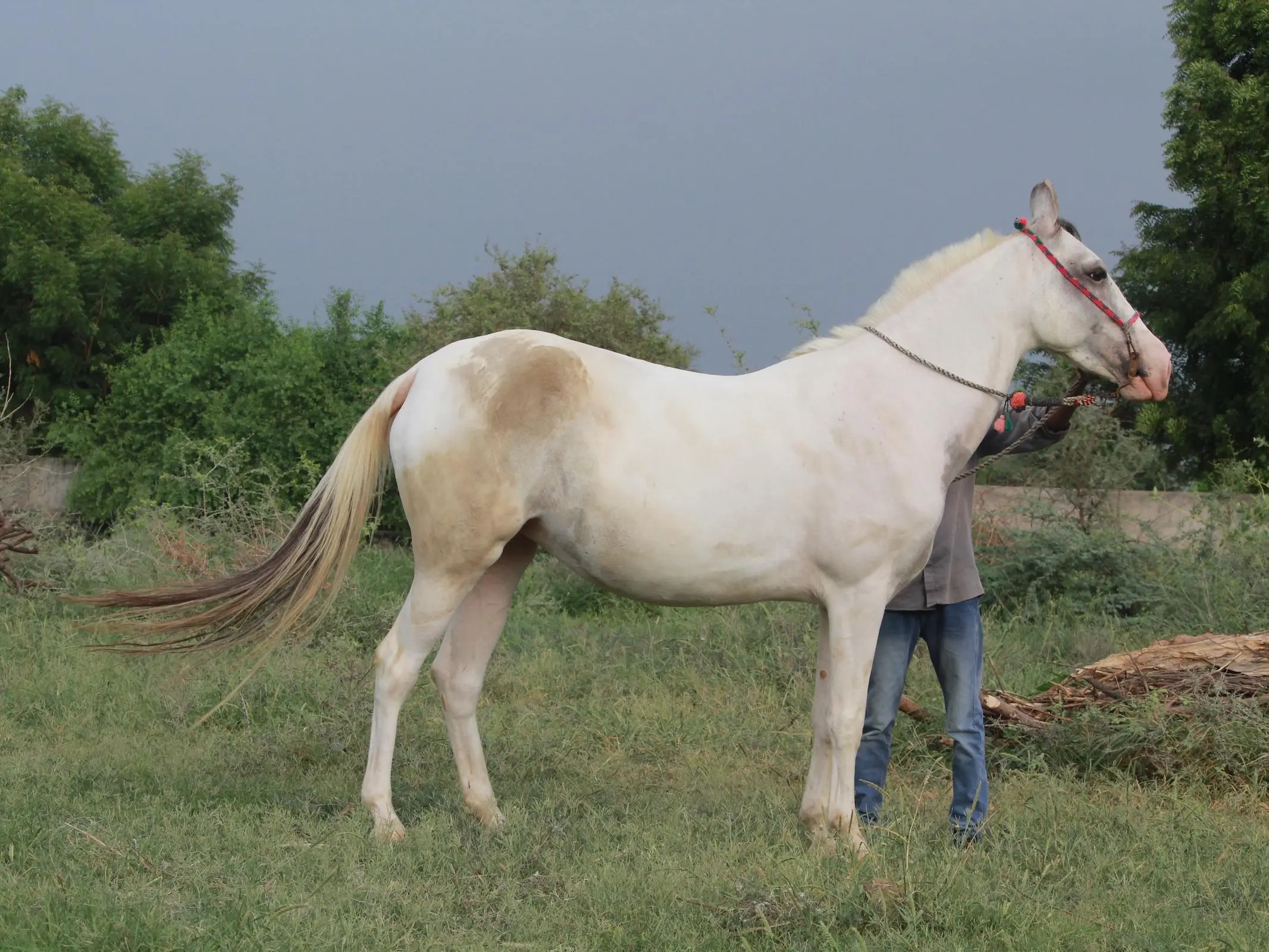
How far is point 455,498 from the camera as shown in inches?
157

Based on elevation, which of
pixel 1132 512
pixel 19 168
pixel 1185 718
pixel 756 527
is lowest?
pixel 1185 718

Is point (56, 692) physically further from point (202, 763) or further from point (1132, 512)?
point (1132, 512)

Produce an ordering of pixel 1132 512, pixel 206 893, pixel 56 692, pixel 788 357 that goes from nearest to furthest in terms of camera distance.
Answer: pixel 206 893, pixel 788 357, pixel 56 692, pixel 1132 512

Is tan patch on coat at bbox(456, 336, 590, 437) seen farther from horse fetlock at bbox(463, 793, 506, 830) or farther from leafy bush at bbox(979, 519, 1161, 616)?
leafy bush at bbox(979, 519, 1161, 616)

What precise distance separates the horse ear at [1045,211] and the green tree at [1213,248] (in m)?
9.30

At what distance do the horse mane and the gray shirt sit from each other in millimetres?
580

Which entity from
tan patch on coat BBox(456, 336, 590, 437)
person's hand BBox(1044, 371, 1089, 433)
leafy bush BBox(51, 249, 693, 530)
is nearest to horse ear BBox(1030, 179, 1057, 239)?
person's hand BBox(1044, 371, 1089, 433)

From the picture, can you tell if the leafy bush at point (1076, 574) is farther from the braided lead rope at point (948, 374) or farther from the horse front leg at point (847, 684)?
the horse front leg at point (847, 684)

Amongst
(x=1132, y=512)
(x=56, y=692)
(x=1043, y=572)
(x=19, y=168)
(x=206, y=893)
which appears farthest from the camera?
(x=19, y=168)

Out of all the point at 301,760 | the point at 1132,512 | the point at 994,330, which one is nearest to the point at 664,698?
the point at 301,760

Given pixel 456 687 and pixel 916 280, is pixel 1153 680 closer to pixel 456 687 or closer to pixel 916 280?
pixel 916 280

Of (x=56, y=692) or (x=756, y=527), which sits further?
(x=56, y=692)

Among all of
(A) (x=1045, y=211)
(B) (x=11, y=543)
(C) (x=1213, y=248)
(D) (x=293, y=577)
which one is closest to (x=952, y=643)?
(A) (x=1045, y=211)

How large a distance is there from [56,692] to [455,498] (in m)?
3.35
